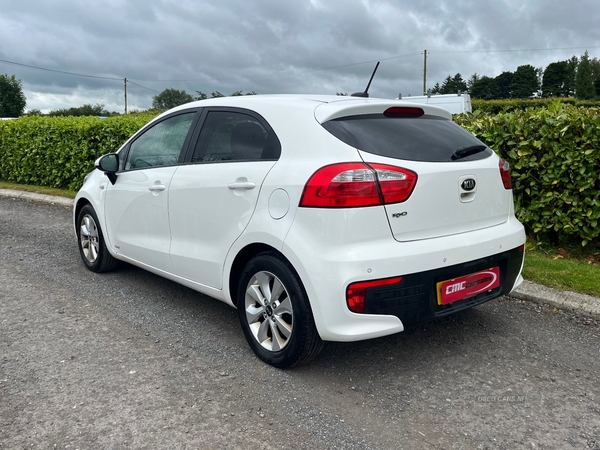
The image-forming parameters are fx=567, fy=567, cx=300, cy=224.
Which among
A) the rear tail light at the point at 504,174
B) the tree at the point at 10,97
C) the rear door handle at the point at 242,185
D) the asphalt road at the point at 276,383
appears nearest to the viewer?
the asphalt road at the point at 276,383

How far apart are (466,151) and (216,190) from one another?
1602 millimetres

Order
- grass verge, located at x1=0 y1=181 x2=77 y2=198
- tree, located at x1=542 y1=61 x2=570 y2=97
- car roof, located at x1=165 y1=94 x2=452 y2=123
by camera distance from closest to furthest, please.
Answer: car roof, located at x1=165 y1=94 x2=452 y2=123, grass verge, located at x1=0 y1=181 x2=77 y2=198, tree, located at x1=542 y1=61 x2=570 y2=97

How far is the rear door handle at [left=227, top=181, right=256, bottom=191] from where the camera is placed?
11.3ft

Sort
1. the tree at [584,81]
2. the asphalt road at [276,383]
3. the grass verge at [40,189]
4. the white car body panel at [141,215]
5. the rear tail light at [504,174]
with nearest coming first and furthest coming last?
the asphalt road at [276,383] < the rear tail light at [504,174] < the white car body panel at [141,215] < the grass verge at [40,189] < the tree at [584,81]

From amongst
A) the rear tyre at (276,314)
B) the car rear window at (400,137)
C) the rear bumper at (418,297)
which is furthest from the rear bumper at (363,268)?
the car rear window at (400,137)

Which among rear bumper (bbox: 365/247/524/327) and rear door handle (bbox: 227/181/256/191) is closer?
rear bumper (bbox: 365/247/524/327)

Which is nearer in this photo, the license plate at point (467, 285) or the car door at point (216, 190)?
the license plate at point (467, 285)

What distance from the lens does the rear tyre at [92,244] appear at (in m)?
5.39

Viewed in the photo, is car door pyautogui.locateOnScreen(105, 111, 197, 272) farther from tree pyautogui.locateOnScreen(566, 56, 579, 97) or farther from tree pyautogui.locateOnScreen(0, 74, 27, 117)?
tree pyautogui.locateOnScreen(566, 56, 579, 97)

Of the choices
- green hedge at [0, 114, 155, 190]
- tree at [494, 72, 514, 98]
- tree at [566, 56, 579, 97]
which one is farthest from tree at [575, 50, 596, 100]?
green hedge at [0, 114, 155, 190]

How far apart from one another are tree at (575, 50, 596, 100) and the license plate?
360 ft

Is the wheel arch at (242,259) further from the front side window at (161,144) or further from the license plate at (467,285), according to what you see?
the front side window at (161,144)

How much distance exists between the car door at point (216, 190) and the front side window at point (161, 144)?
0.26 m

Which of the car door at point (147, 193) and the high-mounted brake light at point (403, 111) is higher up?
the high-mounted brake light at point (403, 111)
